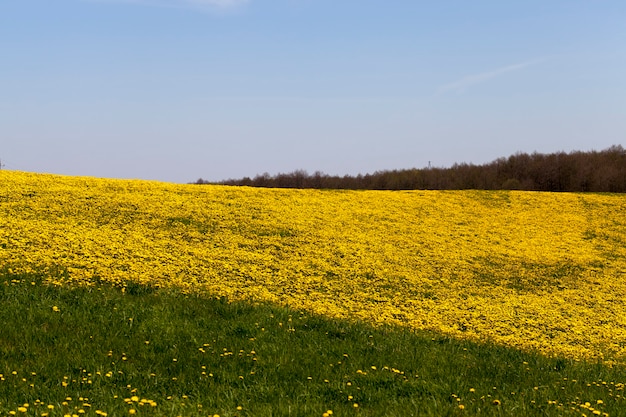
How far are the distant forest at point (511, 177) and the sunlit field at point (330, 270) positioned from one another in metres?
22.5

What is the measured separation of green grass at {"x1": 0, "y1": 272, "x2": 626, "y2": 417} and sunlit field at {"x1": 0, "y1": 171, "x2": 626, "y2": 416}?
0.08 metres

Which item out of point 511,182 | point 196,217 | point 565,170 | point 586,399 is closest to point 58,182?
point 196,217

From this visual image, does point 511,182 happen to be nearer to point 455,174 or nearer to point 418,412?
point 455,174

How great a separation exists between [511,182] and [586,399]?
4882cm

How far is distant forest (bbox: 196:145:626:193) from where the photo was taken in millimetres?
52719

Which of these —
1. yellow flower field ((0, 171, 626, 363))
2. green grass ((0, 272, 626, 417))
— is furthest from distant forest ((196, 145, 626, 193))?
green grass ((0, 272, 626, 417))

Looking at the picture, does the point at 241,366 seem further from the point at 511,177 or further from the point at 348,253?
the point at 511,177

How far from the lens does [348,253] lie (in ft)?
70.2

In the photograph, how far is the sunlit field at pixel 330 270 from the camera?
34.3ft

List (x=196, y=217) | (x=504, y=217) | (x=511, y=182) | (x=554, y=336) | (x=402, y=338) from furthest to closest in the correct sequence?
(x=511, y=182) < (x=504, y=217) < (x=196, y=217) < (x=554, y=336) < (x=402, y=338)

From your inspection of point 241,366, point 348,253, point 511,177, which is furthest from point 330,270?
A: point 511,177

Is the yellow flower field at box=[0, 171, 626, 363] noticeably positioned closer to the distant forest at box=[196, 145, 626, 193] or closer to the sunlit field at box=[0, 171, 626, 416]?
the sunlit field at box=[0, 171, 626, 416]

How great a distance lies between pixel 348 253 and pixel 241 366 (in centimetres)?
1201

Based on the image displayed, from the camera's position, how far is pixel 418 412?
7730 millimetres
